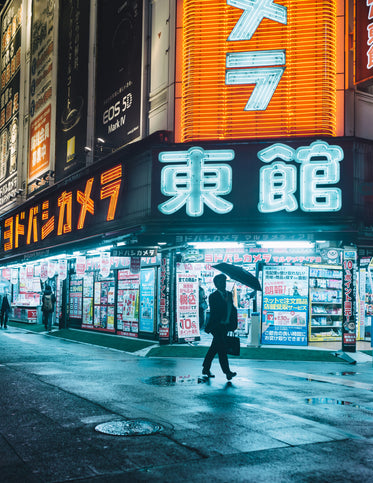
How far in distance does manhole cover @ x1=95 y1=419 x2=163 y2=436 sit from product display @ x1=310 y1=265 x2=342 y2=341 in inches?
457

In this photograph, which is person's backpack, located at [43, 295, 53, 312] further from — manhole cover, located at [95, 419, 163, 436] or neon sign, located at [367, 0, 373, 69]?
manhole cover, located at [95, 419, 163, 436]

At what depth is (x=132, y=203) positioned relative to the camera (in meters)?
18.0

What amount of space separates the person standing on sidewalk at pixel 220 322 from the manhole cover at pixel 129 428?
4044 millimetres

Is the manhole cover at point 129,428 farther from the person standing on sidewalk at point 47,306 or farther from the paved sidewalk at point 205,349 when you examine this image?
the person standing on sidewalk at point 47,306

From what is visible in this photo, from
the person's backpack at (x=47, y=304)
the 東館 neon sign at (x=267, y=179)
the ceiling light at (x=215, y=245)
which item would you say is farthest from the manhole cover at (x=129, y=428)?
the person's backpack at (x=47, y=304)

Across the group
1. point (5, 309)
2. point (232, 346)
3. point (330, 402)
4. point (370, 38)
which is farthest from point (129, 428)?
point (5, 309)

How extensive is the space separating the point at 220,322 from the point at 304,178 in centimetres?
636

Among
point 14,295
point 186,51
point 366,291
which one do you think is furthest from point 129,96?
point 14,295

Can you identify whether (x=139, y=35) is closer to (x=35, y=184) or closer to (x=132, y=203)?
(x=132, y=203)

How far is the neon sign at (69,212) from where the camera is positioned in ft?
63.9

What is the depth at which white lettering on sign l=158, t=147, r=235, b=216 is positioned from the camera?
52.5ft

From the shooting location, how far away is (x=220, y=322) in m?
10.9

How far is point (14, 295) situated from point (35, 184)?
8192 mm

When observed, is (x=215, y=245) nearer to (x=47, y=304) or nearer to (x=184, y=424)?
(x=184, y=424)
